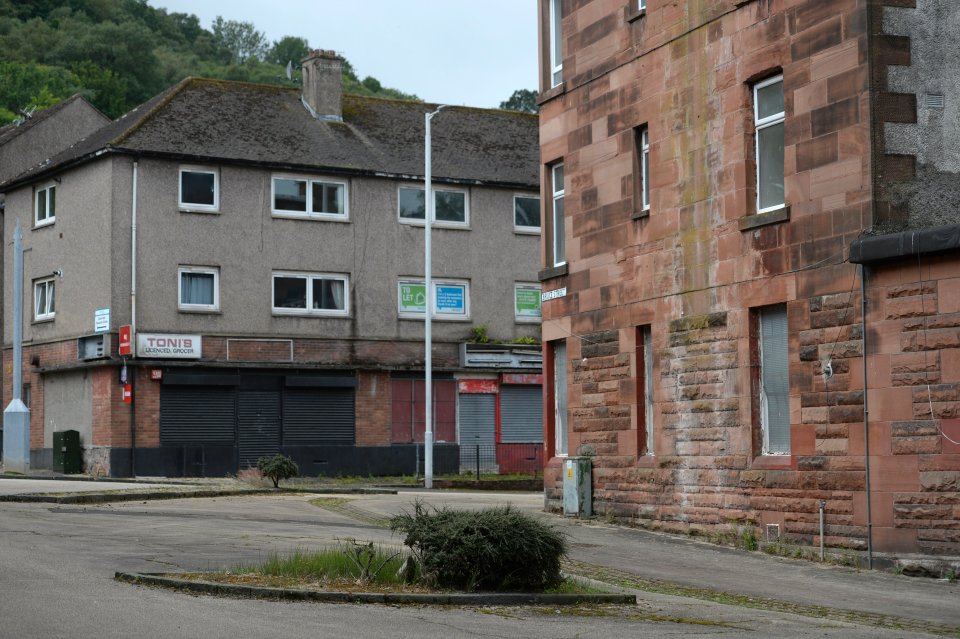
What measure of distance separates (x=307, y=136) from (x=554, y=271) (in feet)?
72.4

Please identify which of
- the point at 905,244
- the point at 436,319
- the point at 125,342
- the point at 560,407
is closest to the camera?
the point at 905,244

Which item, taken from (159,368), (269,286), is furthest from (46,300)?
(269,286)

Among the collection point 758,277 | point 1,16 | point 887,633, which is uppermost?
point 1,16

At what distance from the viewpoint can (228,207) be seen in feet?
140

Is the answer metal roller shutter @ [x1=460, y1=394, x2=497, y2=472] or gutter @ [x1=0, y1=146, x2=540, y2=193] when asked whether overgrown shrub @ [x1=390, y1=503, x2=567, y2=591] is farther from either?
metal roller shutter @ [x1=460, y1=394, x2=497, y2=472]

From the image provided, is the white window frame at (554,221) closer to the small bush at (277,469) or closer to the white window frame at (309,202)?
the small bush at (277,469)

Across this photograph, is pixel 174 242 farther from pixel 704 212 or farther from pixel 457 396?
pixel 704 212

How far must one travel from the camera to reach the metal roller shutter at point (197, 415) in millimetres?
40781

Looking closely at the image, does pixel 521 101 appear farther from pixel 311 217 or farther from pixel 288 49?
pixel 311 217

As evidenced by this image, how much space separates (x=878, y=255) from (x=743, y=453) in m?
3.83

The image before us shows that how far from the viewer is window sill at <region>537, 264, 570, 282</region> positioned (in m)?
24.3

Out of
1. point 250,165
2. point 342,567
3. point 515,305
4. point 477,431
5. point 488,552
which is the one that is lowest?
point 342,567

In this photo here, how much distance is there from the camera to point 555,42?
2545 cm

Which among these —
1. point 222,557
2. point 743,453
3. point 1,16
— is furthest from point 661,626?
point 1,16
